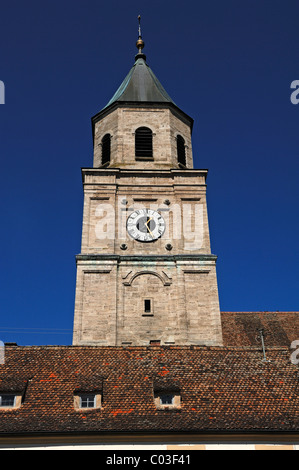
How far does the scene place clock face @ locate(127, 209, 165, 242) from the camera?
105 feet

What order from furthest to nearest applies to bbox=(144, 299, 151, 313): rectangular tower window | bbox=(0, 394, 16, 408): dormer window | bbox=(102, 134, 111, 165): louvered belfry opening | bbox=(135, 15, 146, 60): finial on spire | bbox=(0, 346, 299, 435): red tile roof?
bbox=(135, 15, 146, 60): finial on spire
bbox=(102, 134, 111, 165): louvered belfry opening
bbox=(144, 299, 151, 313): rectangular tower window
bbox=(0, 394, 16, 408): dormer window
bbox=(0, 346, 299, 435): red tile roof

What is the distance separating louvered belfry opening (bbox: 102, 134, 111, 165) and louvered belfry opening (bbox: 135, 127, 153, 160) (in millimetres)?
1798

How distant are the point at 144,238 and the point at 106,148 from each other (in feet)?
24.9

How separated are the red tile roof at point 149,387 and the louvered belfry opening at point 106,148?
48.8 feet

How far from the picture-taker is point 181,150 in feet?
120

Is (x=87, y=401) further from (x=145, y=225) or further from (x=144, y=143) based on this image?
(x=144, y=143)

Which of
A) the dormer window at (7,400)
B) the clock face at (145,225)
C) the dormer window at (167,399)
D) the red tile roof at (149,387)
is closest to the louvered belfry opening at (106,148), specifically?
the clock face at (145,225)

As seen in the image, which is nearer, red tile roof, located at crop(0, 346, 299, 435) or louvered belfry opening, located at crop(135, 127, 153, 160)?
red tile roof, located at crop(0, 346, 299, 435)

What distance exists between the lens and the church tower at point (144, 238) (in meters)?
29.3

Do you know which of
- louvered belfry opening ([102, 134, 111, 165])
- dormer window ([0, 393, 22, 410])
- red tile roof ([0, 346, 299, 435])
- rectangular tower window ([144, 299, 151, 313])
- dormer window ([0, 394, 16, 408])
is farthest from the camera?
louvered belfry opening ([102, 134, 111, 165])

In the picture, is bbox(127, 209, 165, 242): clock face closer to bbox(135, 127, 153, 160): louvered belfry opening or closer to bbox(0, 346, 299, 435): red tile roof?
bbox(135, 127, 153, 160): louvered belfry opening

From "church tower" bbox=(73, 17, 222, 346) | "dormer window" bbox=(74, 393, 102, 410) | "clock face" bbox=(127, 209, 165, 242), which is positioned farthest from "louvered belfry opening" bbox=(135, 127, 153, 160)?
"dormer window" bbox=(74, 393, 102, 410)

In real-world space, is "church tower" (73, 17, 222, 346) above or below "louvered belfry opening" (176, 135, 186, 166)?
below
